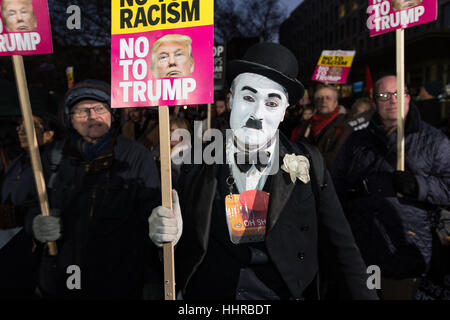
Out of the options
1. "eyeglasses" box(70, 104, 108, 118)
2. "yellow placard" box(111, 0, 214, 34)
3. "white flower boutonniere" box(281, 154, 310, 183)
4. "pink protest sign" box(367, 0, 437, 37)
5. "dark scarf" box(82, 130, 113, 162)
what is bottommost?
"white flower boutonniere" box(281, 154, 310, 183)

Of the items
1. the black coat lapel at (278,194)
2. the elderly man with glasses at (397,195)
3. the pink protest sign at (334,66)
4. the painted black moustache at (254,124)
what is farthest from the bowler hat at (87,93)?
the pink protest sign at (334,66)

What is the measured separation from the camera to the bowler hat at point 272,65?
2199mm

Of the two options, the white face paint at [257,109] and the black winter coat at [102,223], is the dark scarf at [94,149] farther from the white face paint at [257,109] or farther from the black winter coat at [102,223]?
the white face paint at [257,109]

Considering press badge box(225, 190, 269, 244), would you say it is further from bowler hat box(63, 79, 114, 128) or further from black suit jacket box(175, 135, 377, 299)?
bowler hat box(63, 79, 114, 128)

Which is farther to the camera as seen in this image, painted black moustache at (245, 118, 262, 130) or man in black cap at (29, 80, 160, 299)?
man in black cap at (29, 80, 160, 299)

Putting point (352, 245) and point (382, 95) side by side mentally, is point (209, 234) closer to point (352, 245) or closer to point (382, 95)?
point (352, 245)

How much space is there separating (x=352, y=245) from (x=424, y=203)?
1.14 meters

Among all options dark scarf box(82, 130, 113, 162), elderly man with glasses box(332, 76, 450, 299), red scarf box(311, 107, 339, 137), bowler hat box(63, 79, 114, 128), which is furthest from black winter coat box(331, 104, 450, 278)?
bowler hat box(63, 79, 114, 128)

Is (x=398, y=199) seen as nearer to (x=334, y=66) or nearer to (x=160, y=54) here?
(x=160, y=54)

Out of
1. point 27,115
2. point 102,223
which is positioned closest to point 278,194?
point 102,223

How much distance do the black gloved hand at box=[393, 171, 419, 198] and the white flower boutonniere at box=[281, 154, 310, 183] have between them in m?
0.98

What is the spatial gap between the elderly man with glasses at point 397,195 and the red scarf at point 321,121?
6.06 feet

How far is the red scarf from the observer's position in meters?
5.02

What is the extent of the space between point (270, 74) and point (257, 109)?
217 mm
